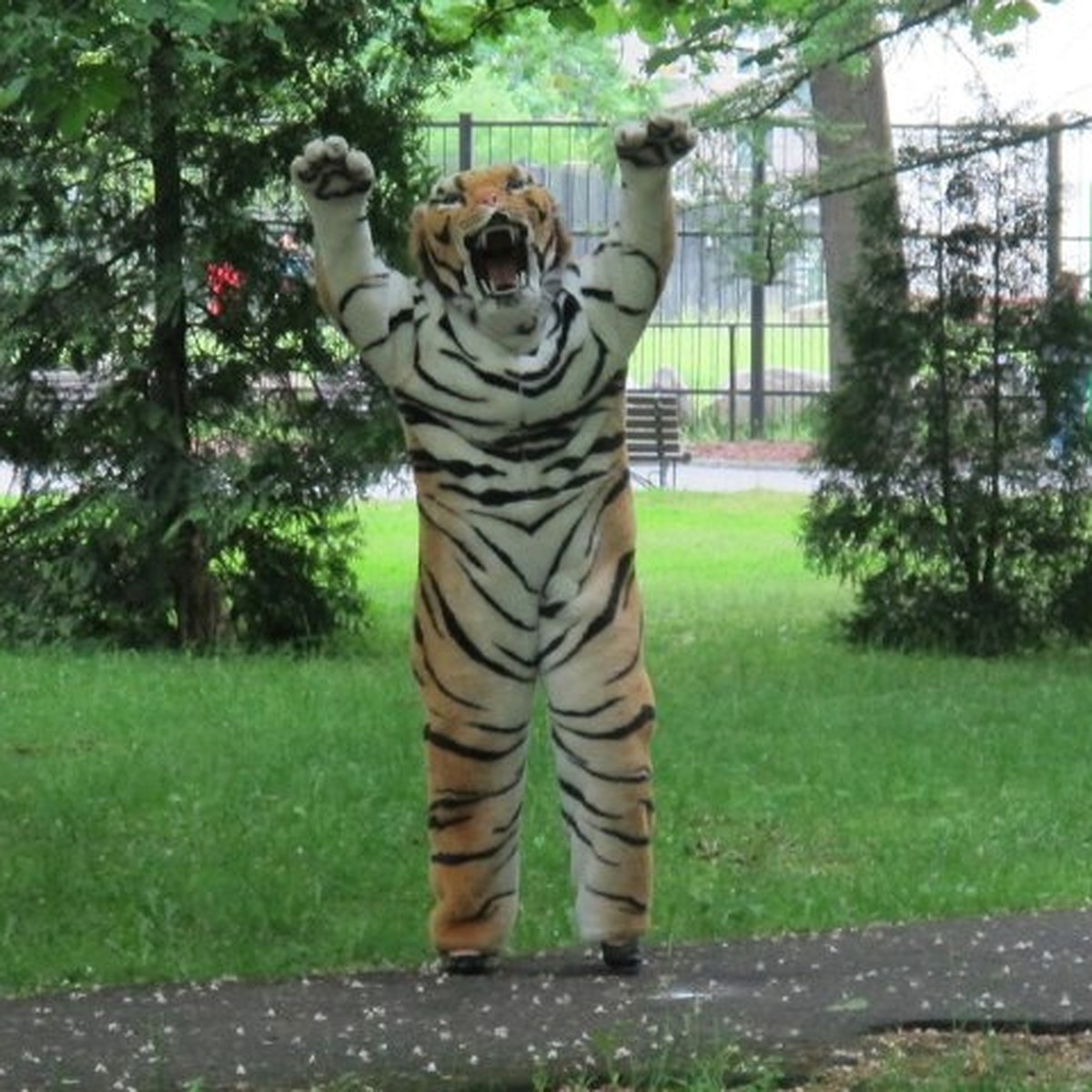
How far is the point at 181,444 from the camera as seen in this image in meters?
16.1

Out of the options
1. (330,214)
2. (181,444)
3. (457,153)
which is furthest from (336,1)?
(457,153)

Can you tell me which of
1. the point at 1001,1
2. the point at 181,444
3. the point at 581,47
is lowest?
the point at 181,444

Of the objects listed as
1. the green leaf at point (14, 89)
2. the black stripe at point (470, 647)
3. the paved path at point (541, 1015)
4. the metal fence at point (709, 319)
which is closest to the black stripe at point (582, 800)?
the black stripe at point (470, 647)

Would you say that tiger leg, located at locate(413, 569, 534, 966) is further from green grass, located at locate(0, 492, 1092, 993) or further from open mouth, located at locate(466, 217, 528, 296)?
open mouth, located at locate(466, 217, 528, 296)

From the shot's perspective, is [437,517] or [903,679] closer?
[437,517]

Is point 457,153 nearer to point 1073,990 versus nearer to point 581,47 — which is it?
point 581,47

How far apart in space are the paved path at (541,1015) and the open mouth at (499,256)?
1880 millimetres

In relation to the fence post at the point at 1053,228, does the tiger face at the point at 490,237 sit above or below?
below

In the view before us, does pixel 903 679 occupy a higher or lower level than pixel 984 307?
lower

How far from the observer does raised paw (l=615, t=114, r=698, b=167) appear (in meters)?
7.55

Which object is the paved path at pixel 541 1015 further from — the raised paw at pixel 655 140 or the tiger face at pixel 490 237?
the raised paw at pixel 655 140

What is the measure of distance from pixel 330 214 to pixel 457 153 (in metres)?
24.8

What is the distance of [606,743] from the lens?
7.67 metres

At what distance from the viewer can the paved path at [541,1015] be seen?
263 inches
